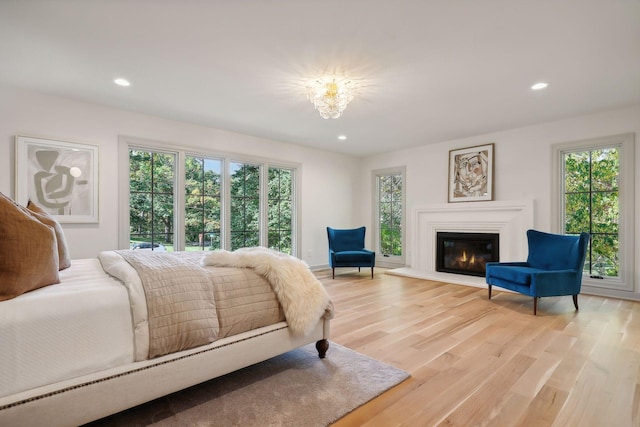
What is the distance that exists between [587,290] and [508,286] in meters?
1.64

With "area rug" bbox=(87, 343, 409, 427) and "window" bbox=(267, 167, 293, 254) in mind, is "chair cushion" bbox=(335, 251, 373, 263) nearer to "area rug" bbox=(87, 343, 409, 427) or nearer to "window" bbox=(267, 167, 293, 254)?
"window" bbox=(267, 167, 293, 254)

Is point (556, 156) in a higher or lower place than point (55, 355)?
higher

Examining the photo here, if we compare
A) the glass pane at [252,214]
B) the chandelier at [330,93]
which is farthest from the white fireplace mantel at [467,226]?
the chandelier at [330,93]

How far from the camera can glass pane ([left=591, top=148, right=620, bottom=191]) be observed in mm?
4145

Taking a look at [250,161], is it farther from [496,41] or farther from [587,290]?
[587,290]

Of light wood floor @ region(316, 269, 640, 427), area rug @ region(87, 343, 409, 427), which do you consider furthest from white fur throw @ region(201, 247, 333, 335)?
light wood floor @ region(316, 269, 640, 427)

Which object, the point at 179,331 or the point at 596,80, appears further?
the point at 596,80

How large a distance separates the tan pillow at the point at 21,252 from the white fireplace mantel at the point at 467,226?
4992mm

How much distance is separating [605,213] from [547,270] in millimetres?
1399

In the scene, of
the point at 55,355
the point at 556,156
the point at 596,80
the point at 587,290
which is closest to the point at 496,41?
the point at 596,80

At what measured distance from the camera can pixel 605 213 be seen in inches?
165

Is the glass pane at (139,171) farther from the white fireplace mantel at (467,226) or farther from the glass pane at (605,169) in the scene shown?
the glass pane at (605,169)

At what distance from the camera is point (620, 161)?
160 inches

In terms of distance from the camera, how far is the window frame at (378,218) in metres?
6.37
